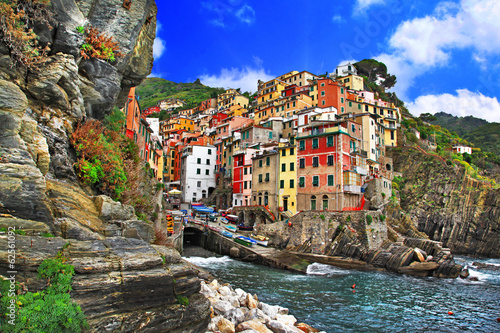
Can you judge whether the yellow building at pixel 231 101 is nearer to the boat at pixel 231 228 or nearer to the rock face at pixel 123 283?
the boat at pixel 231 228

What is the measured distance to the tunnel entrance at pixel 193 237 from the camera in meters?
41.0

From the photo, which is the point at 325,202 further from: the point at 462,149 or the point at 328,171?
the point at 462,149

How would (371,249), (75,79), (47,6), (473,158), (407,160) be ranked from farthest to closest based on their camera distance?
(473,158) → (407,160) → (371,249) → (75,79) → (47,6)

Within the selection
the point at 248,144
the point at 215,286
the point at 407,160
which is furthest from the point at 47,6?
the point at 407,160

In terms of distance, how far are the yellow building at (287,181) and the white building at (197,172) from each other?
24.5 meters

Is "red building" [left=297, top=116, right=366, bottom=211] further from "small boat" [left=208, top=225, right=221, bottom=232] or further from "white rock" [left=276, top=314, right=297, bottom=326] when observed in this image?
"white rock" [left=276, top=314, right=297, bottom=326]

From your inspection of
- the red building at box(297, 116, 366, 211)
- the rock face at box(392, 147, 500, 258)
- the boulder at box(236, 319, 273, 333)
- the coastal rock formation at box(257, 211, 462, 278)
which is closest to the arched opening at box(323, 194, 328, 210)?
the red building at box(297, 116, 366, 211)

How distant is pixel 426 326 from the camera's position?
15.9 metres

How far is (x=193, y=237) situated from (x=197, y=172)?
22495 millimetres

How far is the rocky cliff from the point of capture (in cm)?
761

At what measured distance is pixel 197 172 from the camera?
Answer: 6481cm

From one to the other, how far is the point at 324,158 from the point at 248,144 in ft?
63.3

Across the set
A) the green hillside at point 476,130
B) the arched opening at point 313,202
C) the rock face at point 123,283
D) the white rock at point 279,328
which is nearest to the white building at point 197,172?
the arched opening at point 313,202

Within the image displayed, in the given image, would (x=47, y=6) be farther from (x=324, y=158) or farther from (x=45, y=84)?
(x=324, y=158)
